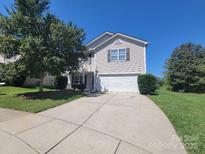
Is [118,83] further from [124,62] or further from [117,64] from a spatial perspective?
[124,62]

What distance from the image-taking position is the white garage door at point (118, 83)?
52.6 feet

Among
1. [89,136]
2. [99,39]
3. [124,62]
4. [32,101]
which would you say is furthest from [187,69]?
[89,136]

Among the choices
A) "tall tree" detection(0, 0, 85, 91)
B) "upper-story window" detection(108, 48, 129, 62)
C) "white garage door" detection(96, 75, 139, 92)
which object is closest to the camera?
"tall tree" detection(0, 0, 85, 91)

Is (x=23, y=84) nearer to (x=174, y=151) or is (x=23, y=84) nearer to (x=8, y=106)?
(x=8, y=106)

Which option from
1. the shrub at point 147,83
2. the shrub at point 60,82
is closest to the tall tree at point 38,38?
the shrub at point 60,82

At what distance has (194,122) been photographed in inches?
217

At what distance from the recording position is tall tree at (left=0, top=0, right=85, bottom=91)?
10.8 metres

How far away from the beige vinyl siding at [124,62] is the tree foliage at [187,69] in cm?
1378

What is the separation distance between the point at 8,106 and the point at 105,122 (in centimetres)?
577

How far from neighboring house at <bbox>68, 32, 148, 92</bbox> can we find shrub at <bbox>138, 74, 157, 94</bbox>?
1.84 m

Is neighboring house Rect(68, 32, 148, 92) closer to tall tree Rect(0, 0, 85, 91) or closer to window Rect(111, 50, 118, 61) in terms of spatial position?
window Rect(111, 50, 118, 61)

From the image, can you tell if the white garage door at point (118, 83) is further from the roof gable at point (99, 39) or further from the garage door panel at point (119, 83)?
the roof gable at point (99, 39)

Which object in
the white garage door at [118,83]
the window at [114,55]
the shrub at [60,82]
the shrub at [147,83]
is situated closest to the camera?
the shrub at [147,83]

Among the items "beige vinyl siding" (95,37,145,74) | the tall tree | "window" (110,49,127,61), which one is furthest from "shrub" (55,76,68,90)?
"window" (110,49,127,61)
